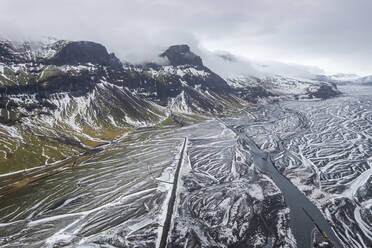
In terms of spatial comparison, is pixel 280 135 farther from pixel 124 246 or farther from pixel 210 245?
pixel 124 246

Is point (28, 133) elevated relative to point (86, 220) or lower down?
elevated

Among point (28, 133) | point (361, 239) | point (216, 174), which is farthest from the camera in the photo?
point (28, 133)

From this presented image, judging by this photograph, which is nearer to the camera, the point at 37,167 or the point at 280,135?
the point at 37,167

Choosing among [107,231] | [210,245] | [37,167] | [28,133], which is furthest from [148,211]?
[28,133]

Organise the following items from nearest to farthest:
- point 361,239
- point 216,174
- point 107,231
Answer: point 361,239, point 107,231, point 216,174

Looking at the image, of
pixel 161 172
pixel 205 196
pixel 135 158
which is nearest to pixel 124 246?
pixel 205 196

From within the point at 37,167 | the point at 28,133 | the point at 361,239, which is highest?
the point at 28,133
